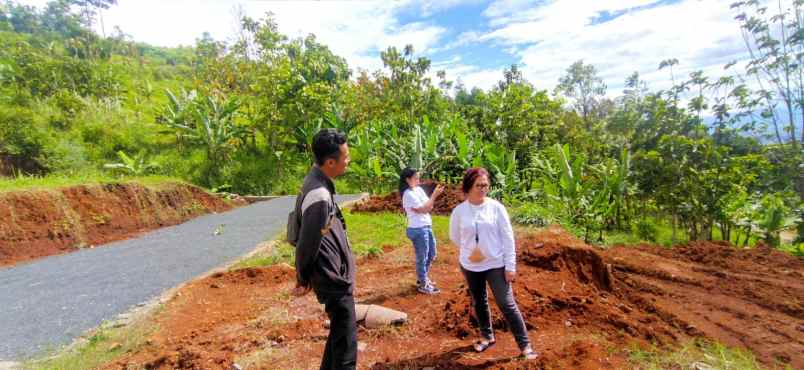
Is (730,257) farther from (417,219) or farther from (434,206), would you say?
(434,206)

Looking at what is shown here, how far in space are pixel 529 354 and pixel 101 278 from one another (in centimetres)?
591

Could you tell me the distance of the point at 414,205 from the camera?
4.29 meters

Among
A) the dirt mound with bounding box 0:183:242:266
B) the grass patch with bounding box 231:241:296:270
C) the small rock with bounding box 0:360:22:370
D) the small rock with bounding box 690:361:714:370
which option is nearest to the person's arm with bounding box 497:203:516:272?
the small rock with bounding box 690:361:714:370

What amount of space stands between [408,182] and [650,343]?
2582 mm

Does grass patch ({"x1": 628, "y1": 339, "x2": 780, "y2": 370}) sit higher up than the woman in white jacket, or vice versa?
the woman in white jacket

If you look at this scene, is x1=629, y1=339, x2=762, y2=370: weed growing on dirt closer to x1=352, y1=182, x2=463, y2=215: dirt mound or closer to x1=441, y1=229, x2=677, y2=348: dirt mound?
x1=441, y1=229, x2=677, y2=348: dirt mound

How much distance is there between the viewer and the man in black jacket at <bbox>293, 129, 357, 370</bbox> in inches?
89.0

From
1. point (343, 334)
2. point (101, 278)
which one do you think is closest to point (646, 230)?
point (343, 334)

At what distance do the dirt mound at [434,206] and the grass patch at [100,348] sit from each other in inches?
234

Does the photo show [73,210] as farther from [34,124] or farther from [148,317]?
[34,124]

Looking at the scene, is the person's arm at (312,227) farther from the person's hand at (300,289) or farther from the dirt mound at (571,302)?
the dirt mound at (571,302)

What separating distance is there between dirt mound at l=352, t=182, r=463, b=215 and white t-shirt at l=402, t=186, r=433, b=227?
4.89 metres

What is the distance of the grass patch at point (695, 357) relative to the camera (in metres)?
3.00

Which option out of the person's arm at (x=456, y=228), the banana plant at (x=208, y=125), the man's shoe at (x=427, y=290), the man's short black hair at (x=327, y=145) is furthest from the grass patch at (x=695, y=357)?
the banana plant at (x=208, y=125)
